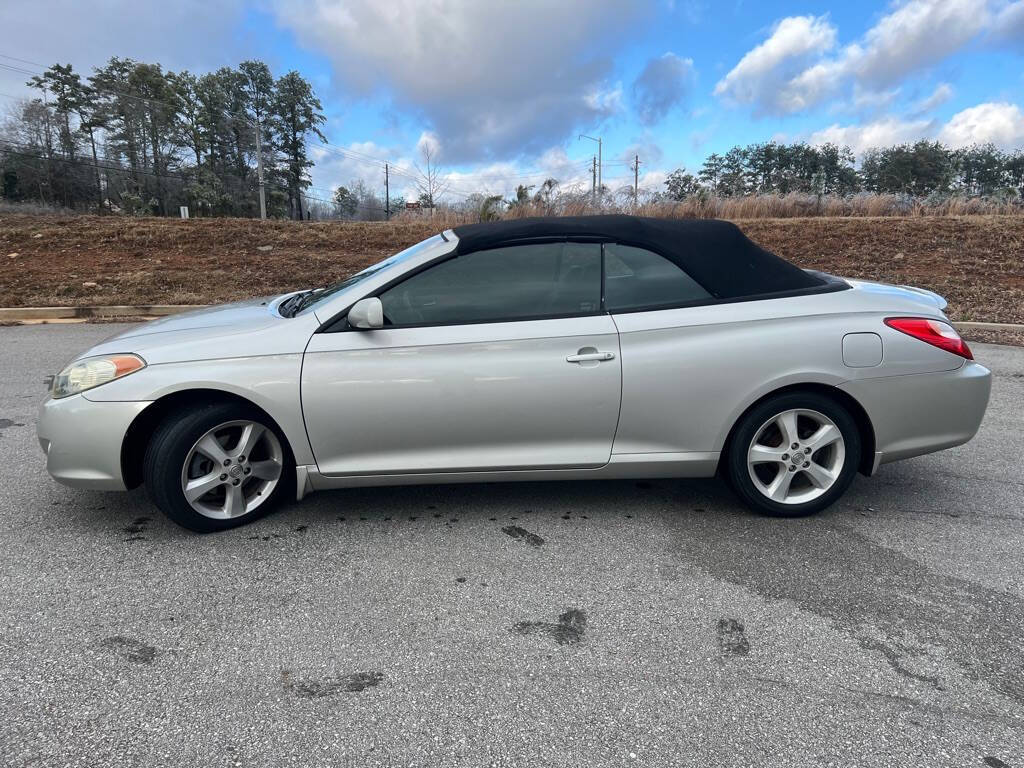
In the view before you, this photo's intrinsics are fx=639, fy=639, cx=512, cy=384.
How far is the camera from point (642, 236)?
11.3 ft

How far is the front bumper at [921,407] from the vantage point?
10.8ft

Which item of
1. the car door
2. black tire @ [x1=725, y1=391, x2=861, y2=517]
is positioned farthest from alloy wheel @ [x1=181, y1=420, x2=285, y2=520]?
A: black tire @ [x1=725, y1=391, x2=861, y2=517]

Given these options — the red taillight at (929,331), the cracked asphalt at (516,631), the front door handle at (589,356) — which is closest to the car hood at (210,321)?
the cracked asphalt at (516,631)

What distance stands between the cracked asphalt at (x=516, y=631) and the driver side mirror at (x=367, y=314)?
1075 mm

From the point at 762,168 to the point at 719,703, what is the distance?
223ft

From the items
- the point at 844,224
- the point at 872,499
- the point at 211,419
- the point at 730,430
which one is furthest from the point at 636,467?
the point at 844,224

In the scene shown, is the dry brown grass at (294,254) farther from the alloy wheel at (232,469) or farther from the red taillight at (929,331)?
the alloy wheel at (232,469)

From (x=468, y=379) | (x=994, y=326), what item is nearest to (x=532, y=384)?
(x=468, y=379)

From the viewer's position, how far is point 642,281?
11.0ft

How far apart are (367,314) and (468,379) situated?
0.58 meters

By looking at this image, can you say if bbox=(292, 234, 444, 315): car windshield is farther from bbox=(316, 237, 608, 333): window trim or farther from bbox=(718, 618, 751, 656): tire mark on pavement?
bbox=(718, 618, 751, 656): tire mark on pavement

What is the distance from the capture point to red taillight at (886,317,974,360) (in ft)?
10.9

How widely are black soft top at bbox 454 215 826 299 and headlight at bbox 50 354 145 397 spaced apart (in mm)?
1728

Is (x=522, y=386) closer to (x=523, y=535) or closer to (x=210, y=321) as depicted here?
(x=523, y=535)
